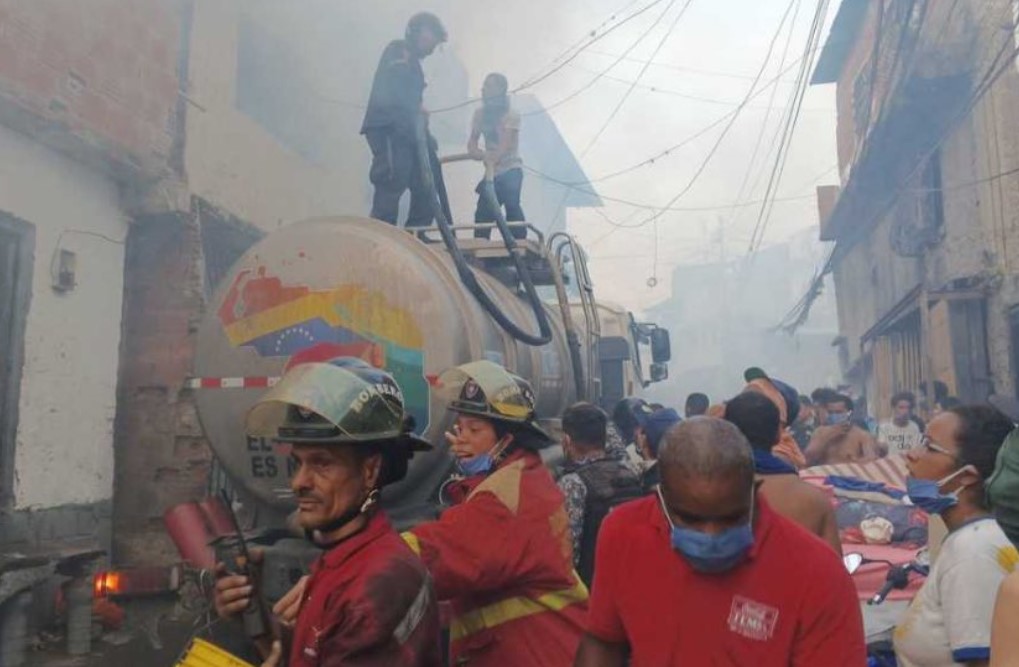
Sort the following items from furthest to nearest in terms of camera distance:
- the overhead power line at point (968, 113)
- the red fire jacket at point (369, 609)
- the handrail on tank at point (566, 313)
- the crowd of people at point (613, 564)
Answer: the overhead power line at point (968, 113)
the handrail on tank at point (566, 313)
the crowd of people at point (613, 564)
the red fire jacket at point (369, 609)

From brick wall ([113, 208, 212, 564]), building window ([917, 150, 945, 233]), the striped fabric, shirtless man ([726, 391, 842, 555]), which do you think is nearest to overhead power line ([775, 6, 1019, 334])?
building window ([917, 150, 945, 233])

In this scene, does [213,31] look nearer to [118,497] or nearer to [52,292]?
[52,292]

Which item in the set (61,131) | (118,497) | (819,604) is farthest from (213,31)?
(819,604)

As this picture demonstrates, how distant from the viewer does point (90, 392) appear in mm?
7961

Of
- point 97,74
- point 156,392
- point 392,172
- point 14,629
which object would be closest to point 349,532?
point 14,629

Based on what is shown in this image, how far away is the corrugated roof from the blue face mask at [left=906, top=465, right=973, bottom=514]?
16205mm

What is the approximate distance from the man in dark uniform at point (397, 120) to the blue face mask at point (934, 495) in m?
4.01

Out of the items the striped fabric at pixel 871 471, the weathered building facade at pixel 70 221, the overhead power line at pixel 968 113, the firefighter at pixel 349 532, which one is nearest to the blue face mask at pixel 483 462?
the firefighter at pixel 349 532

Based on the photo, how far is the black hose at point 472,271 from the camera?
4895 mm

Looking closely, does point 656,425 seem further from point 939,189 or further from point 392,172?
point 939,189

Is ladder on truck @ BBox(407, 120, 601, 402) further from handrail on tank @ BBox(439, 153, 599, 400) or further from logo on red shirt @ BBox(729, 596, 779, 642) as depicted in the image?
logo on red shirt @ BBox(729, 596, 779, 642)

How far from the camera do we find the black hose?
489cm

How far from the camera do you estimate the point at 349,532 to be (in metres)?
1.89

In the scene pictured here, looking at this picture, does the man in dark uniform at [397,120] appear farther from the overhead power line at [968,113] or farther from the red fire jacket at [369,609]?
the overhead power line at [968,113]
